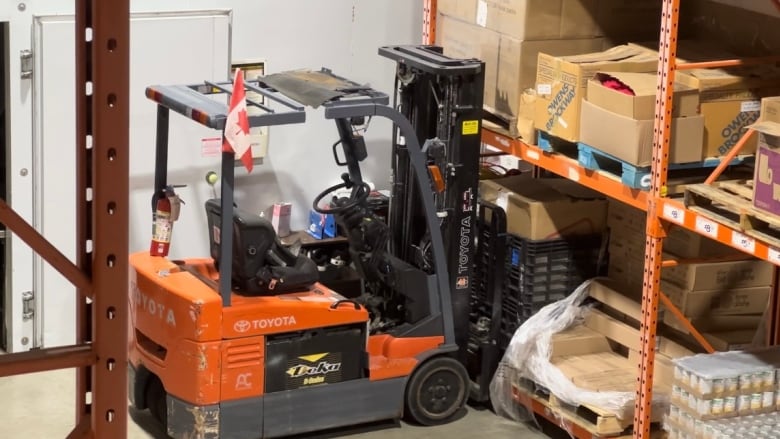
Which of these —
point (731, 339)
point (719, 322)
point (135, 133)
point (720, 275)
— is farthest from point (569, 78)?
point (135, 133)

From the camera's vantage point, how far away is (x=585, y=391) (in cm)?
711

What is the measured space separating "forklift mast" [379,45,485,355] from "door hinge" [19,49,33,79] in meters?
2.12

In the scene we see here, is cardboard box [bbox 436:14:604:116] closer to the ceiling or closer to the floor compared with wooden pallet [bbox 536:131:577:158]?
closer to the ceiling

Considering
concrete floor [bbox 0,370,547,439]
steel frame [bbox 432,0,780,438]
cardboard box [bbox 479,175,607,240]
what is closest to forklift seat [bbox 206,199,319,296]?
concrete floor [bbox 0,370,547,439]

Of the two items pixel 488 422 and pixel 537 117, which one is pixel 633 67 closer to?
pixel 537 117

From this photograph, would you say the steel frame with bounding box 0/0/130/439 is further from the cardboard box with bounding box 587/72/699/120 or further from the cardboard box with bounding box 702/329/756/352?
the cardboard box with bounding box 702/329/756/352

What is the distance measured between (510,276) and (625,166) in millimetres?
1425

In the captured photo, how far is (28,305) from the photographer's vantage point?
824cm

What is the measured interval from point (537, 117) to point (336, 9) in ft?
6.84

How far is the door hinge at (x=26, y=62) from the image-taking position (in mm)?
7766

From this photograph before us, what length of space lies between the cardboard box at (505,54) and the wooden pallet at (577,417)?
1.65m

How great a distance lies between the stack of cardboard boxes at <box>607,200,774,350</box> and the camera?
6.98 m

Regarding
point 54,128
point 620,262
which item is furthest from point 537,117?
point 54,128

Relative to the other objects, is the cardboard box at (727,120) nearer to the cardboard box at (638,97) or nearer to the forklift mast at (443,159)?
the cardboard box at (638,97)
